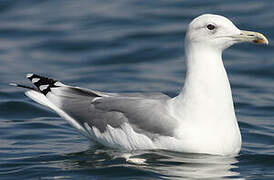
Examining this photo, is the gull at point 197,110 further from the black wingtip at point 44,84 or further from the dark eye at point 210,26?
the black wingtip at point 44,84

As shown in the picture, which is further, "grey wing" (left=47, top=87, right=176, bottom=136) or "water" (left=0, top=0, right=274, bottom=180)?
"grey wing" (left=47, top=87, right=176, bottom=136)

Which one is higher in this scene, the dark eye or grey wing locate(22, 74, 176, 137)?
the dark eye

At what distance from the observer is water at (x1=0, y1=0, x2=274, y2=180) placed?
24.7 feet

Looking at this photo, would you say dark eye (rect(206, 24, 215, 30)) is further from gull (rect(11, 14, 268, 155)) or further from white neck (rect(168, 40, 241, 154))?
white neck (rect(168, 40, 241, 154))

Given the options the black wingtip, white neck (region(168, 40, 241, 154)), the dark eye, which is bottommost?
white neck (region(168, 40, 241, 154))

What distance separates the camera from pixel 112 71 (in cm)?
1245

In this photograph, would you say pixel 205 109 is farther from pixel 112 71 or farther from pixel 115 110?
pixel 112 71

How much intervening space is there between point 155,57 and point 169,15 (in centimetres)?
199

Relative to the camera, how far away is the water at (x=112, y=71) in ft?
24.7

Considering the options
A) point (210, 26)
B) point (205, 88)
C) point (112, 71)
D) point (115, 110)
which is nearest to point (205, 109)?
point (205, 88)

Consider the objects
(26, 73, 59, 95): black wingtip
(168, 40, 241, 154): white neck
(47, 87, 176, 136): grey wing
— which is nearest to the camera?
(168, 40, 241, 154): white neck

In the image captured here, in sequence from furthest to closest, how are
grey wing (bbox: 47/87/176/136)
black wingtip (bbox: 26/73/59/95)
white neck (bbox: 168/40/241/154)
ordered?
black wingtip (bbox: 26/73/59/95) < grey wing (bbox: 47/87/176/136) < white neck (bbox: 168/40/241/154)

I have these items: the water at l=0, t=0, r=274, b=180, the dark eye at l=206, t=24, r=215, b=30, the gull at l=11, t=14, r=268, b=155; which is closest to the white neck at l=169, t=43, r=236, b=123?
the gull at l=11, t=14, r=268, b=155

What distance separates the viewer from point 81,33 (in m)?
14.3
